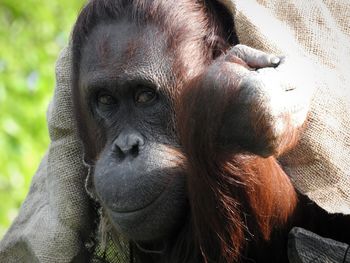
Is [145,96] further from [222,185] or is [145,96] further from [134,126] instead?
[222,185]

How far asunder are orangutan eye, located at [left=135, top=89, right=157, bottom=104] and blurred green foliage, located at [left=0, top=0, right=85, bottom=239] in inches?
63.9

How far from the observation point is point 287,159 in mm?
2336

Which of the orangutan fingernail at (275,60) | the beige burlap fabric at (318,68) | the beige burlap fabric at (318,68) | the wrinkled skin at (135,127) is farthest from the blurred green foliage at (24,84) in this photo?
the orangutan fingernail at (275,60)

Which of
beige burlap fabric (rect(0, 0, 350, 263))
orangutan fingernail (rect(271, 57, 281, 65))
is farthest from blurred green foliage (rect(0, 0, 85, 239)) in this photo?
orangutan fingernail (rect(271, 57, 281, 65))

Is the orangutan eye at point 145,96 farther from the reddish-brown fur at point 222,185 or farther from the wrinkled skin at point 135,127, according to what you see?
the reddish-brown fur at point 222,185


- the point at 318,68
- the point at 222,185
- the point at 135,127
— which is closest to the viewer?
the point at 222,185

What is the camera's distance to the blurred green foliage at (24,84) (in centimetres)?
412

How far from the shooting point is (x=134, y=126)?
2455mm

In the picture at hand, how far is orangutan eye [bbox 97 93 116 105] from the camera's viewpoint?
256 cm

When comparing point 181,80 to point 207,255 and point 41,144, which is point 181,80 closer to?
point 207,255

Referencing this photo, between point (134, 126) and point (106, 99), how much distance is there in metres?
0.16

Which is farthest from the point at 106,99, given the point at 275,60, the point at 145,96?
the point at 275,60

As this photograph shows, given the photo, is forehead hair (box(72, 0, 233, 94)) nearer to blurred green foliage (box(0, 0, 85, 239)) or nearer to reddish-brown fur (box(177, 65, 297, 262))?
reddish-brown fur (box(177, 65, 297, 262))

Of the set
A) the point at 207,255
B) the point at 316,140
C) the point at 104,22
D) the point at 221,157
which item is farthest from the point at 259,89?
the point at 104,22
